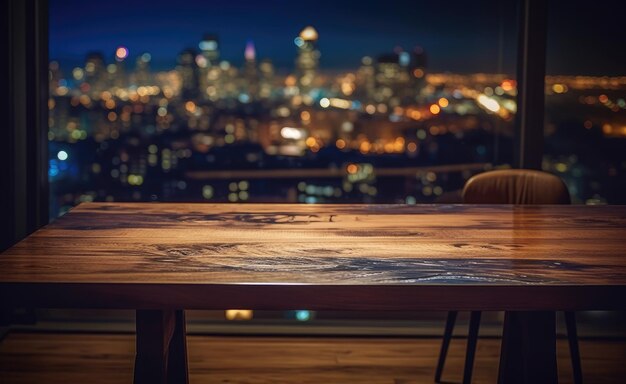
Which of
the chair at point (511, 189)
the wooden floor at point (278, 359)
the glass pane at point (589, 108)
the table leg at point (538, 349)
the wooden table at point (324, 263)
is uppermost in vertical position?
the glass pane at point (589, 108)

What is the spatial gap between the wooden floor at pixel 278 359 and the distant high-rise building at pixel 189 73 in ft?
3.51

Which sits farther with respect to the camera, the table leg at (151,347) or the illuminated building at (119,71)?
the illuminated building at (119,71)

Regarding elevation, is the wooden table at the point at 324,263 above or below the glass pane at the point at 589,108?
below

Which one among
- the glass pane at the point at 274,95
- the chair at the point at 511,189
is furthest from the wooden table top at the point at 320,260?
the glass pane at the point at 274,95

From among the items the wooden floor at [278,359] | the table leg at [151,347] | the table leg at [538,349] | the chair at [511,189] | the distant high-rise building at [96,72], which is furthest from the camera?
the distant high-rise building at [96,72]

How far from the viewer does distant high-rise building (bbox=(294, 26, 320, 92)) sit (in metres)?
3.74

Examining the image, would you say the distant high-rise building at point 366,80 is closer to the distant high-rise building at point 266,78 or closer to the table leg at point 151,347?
the distant high-rise building at point 266,78

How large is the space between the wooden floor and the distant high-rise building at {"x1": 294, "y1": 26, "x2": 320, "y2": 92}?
1.13m

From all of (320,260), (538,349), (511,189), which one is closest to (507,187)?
(511,189)

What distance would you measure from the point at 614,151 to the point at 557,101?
14.1 inches

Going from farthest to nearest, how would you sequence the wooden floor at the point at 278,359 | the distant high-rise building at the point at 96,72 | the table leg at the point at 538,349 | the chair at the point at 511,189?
1. the distant high-rise building at the point at 96,72
2. the wooden floor at the point at 278,359
3. the chair at the point at 511,189
4. the table leg at the point at 538,349

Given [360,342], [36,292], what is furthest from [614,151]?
[36,292]

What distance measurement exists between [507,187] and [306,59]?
1.19 metres

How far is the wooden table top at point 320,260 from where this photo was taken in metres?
1.51
